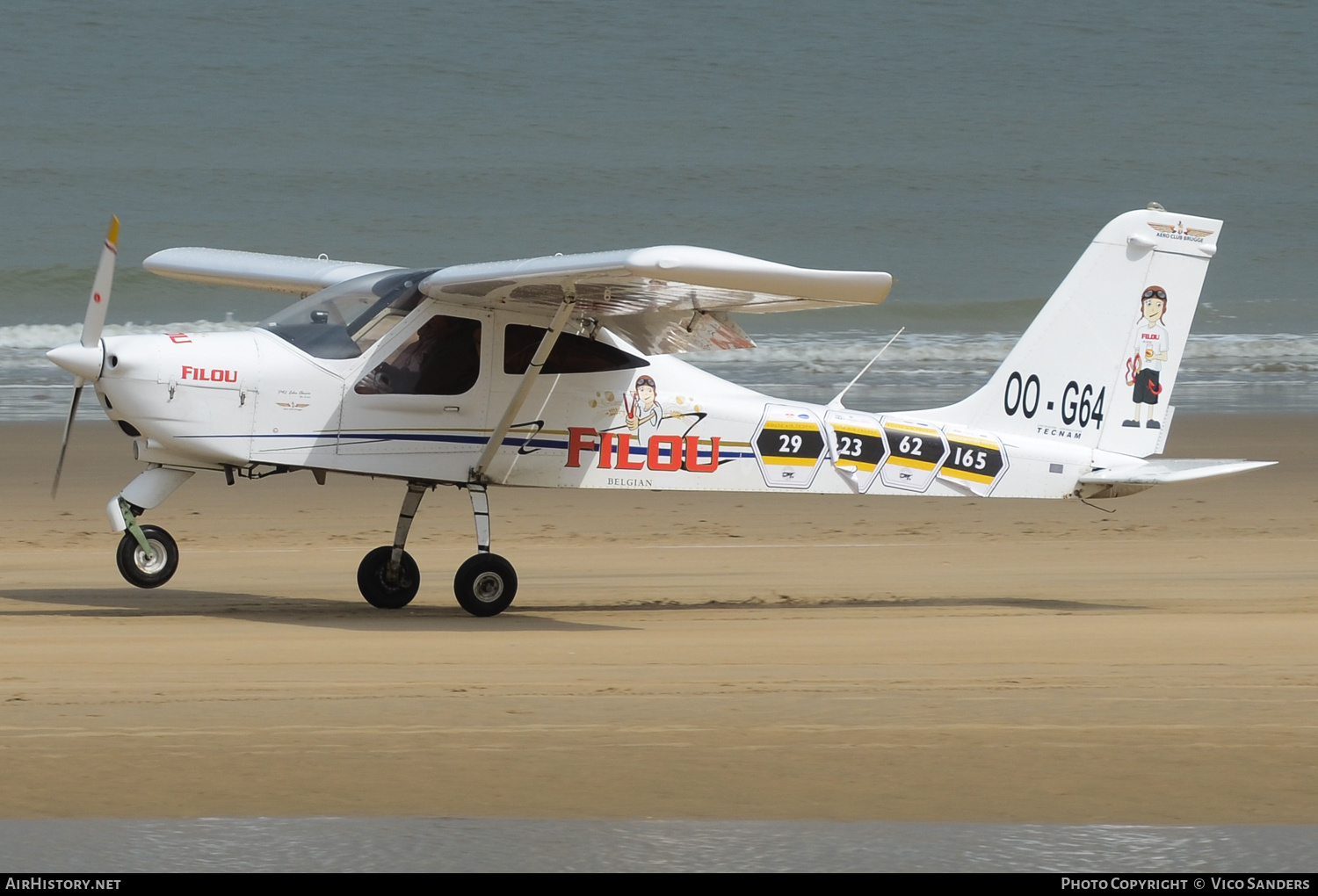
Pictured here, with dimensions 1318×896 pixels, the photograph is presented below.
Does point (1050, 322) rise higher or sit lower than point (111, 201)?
lower

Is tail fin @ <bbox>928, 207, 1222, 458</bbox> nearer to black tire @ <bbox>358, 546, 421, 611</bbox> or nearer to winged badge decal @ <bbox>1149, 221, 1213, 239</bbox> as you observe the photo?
winged badge decal @ <bbox>1149, 221, 1213, 239</bbox>

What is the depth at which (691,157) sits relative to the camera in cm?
5778

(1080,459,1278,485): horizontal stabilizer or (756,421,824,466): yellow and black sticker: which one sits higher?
(756,421,824,466): yellow and black sticker

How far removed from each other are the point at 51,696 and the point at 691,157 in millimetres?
51989

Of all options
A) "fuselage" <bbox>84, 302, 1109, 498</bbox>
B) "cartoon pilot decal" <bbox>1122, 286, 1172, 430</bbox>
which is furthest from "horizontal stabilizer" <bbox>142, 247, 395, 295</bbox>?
"cartoon pilot decal" <bbox>1122, 286, 1172, 430</bbox>

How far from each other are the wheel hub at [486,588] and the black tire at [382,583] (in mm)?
632

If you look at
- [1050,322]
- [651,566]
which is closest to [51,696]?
[651,566]

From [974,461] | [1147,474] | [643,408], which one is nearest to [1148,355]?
[1147,474]

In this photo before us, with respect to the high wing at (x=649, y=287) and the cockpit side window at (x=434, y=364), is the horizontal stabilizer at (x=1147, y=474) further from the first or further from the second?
the cockpit side window at (x=434, y=364)

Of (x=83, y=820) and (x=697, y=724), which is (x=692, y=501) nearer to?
(x=697, y=724)

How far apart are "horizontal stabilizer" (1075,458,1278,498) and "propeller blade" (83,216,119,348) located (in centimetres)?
632

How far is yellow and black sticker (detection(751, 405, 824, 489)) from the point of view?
10.7 m

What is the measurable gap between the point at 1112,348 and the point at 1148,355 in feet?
0.83

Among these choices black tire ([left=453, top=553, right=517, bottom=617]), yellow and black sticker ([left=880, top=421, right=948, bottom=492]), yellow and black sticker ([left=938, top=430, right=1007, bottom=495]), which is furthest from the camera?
yellow and black sticker ([left=938, top=430, right=1007, bottom=495])
